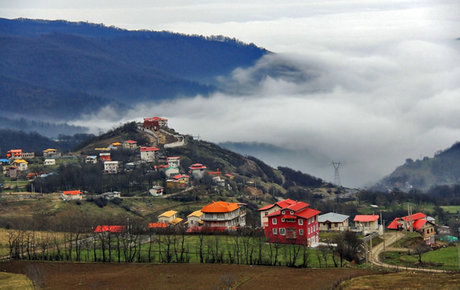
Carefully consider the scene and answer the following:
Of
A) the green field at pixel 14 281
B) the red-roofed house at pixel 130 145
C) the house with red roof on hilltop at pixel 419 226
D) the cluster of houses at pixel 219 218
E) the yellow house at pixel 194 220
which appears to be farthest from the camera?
the red-roofed house at pixel 130 145

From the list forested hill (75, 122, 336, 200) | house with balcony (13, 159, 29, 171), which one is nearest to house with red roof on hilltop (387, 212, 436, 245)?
forested hill (75, 122, 336, 200)

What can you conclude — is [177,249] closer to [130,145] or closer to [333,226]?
[333,226]

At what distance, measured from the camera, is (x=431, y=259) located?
6341 cm

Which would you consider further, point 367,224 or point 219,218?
point 219,218

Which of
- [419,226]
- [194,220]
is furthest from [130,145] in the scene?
[419,226]

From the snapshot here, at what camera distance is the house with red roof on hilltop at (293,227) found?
73375 millimetres

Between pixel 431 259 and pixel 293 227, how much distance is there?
15427 mm

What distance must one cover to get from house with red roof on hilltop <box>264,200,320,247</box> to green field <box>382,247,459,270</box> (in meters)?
8.63

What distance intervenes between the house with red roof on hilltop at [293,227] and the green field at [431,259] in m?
8.63

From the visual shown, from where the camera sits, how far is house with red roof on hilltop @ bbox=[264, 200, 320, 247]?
73375mm

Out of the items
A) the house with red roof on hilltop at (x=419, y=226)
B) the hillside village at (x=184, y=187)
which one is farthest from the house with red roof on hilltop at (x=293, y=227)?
the house with red roof on hilltop at (x=419, y=226)

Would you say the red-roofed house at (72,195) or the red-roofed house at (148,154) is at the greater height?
the red-roofed house at (148,154)

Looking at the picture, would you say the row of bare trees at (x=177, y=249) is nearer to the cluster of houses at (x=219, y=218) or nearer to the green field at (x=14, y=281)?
the cluster of houses at (x=219, y=218)

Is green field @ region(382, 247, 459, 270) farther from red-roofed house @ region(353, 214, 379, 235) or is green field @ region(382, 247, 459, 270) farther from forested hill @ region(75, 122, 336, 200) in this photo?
forested hill @ region(75, 122, 336, 200)
